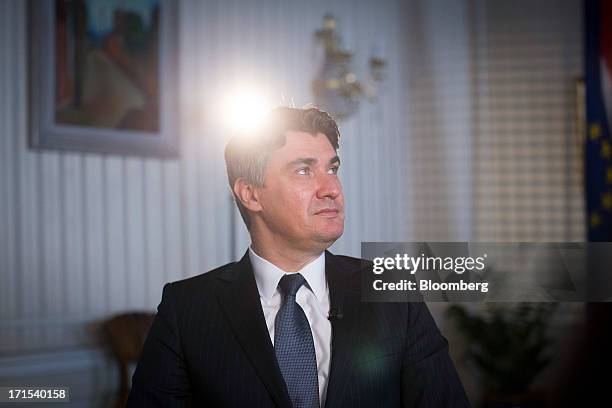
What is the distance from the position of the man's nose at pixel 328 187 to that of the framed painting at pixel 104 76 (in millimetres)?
2590

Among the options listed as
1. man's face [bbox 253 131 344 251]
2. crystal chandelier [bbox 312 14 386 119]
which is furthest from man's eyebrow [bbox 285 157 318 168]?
crystal chandelier [bbox 312 14 386 119]

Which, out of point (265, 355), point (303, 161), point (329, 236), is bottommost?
point (265, 355)

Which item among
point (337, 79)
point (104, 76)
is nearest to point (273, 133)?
point (104, 76)

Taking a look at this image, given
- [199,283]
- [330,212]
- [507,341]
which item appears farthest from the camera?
[507,341]

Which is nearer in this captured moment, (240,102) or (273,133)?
(273,133)

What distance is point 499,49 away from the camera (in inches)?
→ 199

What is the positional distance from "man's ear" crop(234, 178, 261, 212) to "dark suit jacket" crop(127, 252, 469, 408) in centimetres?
15

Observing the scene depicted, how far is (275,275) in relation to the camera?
139 cm

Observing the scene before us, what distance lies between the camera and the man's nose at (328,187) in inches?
50.7

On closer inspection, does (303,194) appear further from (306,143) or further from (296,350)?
(296,350)

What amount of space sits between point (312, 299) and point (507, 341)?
11.3ft

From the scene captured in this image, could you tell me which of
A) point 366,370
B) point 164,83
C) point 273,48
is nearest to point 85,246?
point 164,83

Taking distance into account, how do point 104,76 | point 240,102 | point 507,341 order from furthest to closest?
point 507,341
point 240,102
point 104,76

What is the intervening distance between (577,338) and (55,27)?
334 centimetres
